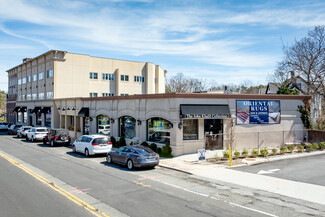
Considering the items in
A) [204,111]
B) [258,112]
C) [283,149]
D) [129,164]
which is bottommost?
[129,164]

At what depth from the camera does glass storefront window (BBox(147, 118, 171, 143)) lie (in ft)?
74.1

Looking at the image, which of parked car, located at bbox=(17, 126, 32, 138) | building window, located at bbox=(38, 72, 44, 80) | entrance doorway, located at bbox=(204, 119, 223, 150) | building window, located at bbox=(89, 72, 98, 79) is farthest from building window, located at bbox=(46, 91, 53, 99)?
entrance doorway, located at bbox=(204, 119, 223, 150)

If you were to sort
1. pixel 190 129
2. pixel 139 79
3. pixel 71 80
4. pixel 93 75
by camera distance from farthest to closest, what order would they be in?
pixel 139 79 < pixel 93 75 < pixel 71 80 < pixel 190 129

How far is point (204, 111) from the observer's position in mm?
22047

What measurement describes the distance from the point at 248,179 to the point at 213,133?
8.97 metres

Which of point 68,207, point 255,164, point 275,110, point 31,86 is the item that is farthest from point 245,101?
point 31,86

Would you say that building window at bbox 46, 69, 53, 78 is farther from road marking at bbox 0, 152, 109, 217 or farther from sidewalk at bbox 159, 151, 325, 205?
sidewalk at bbox 159, 151, 325, 205

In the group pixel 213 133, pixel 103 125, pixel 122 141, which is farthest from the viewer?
pixel 103 125

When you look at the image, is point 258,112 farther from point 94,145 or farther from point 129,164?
point 94,145

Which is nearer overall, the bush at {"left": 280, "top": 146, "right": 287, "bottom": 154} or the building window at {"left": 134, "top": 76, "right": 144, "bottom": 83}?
the bush at {"left": 280, "top": 146, "right": 287, "bottom": 154}

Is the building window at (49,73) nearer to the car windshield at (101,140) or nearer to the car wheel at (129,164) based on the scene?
the car windshield at (101,140)

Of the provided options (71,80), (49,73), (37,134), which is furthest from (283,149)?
(49,73)

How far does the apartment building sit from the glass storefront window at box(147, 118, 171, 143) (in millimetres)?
26727

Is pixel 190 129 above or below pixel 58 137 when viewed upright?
above
